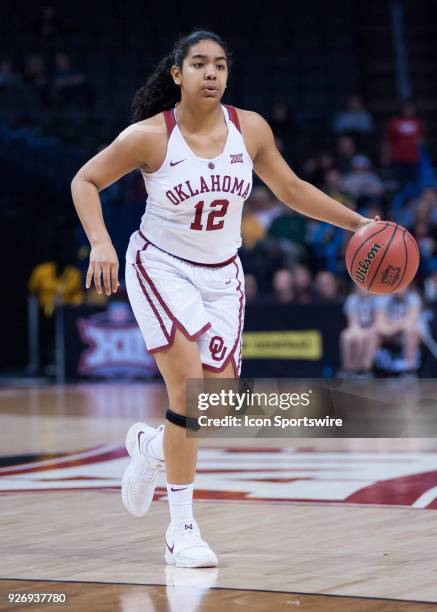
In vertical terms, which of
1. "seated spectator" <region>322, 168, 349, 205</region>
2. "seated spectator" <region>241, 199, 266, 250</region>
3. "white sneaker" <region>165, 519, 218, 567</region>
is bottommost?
"white sneaker" <region>165, 519, 218, 567</region>

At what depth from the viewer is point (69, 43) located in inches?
724

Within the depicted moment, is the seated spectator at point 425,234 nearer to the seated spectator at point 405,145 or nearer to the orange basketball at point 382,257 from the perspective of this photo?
the seated spectator at point 405,145

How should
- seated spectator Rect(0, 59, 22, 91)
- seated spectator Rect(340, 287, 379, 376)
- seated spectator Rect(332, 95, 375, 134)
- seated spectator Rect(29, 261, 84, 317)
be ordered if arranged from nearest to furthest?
seated spectator Rect(340, 287, 379, 376)
seated spectator Rect(29, 261, 84, 317)
seated spectator Rect(0, 59, 22, 91)
seated spectator Rect(332, 95, 375, 134)

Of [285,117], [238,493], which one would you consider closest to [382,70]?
[285,117]

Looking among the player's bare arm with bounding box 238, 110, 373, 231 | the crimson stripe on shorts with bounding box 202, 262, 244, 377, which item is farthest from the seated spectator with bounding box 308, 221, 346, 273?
the crimson stripe on shorts with bounding box 202, 262, 244, 377

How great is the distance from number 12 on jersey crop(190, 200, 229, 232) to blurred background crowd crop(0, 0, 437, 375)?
28.1ft

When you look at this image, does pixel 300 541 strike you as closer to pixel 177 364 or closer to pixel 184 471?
pixel 184 471

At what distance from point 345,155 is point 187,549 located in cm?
1299

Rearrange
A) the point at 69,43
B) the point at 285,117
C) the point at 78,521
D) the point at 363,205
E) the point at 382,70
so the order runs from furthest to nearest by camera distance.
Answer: the point at 382,70
the point at 69,43
the point at 285,117
the point at 363,205
the point at 78,521

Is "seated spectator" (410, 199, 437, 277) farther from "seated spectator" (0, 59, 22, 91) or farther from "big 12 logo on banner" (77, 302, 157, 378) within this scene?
"seated spectator" (0, 59, 22, 91)

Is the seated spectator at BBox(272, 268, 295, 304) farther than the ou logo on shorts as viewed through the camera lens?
Yes

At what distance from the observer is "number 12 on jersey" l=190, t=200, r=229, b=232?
476 cm

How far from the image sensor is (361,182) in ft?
53.3

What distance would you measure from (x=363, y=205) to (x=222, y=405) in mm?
11358
